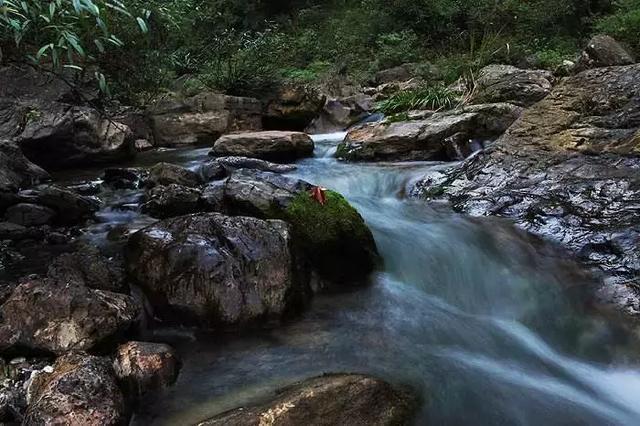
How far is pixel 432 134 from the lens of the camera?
8625mm

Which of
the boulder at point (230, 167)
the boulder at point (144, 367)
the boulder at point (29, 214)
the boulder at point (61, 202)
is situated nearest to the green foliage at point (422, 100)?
the boulder at point (230, 167)

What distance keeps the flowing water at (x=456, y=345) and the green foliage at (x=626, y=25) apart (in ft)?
23.6

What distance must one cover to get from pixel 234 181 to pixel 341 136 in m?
5.19

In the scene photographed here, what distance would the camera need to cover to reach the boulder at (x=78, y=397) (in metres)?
2.91

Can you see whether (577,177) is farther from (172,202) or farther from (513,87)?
(172,202)

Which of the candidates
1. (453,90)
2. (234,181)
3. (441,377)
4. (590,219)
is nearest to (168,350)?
(441,377)

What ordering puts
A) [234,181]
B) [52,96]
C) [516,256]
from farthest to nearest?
[52,96]
[234,181]
[516,256]

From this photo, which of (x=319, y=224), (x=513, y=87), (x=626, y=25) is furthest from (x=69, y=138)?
(x=626, y=25)

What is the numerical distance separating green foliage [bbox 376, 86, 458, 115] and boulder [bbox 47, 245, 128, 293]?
23.5 ft

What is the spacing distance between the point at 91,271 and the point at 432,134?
5.75 metres

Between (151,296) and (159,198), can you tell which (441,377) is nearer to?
(151,296)

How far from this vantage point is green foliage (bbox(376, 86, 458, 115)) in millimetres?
10203

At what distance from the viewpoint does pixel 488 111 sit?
8.87 metres

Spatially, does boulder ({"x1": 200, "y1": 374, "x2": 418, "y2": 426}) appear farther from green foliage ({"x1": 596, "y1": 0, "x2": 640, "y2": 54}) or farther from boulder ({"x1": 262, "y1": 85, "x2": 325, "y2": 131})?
green foliage ({"x1": 596, "y1": 0, "x2": 640, "y2": 54})
